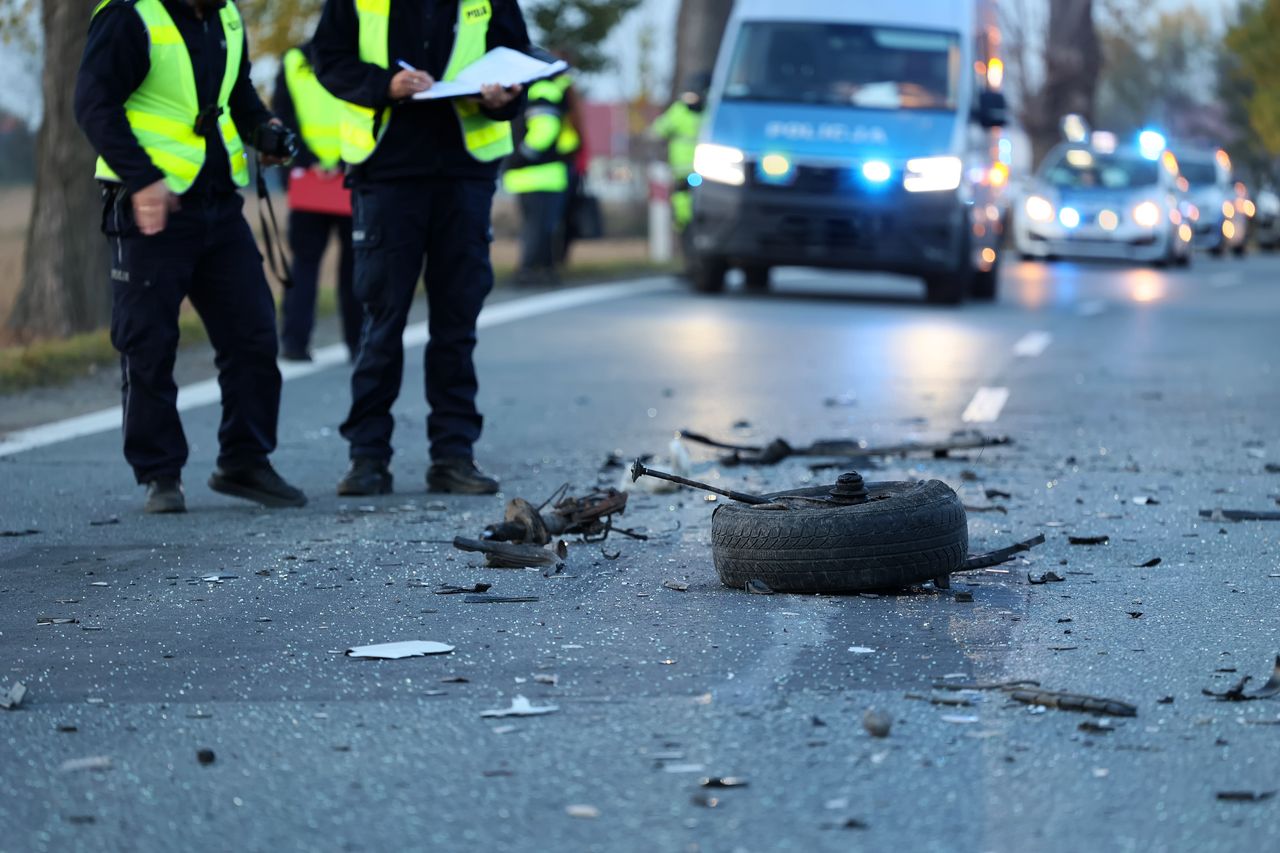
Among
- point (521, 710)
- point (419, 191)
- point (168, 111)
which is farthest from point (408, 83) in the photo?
point (521, 710)

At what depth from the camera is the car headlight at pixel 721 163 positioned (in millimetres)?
18375

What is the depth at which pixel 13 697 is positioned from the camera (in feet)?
15.1

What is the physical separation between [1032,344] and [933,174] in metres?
3.73

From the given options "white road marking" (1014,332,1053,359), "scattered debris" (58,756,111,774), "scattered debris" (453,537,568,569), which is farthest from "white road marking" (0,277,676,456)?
"scattered debris" (58,756,111,774)

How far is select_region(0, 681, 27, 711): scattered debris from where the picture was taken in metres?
4.57

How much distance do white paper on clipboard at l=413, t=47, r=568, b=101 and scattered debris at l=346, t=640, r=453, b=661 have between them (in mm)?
2814

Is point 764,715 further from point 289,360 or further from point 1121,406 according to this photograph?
point 289,360

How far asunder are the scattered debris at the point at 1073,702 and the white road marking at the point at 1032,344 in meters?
9.16

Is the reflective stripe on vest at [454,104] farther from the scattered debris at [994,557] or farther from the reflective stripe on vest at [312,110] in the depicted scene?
the reflective stripe on vest at [312,110]

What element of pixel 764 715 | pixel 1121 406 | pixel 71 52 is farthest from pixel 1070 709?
pixel 71 52

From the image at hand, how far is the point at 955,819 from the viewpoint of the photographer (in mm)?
3754

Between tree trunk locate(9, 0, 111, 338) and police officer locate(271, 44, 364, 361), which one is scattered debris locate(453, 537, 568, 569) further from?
tree trunk locate(9, 0, 111, 338)

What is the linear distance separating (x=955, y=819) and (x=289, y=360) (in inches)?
358

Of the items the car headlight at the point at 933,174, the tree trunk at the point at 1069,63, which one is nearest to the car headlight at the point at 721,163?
the car headlight at the point at 933,174
